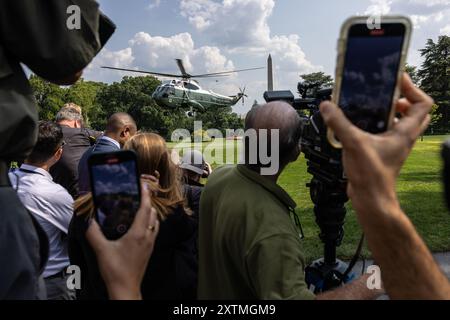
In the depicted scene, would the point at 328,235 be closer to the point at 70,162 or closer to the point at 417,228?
the point at 70,162

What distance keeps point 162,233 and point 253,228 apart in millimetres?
706

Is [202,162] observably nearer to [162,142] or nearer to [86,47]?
[162,142]

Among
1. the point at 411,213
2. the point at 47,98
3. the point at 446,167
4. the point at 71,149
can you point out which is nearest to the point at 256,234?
the point at 446,167

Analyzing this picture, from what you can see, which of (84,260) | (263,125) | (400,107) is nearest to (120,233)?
(400,107)

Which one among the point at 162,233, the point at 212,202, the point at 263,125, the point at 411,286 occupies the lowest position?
the point at 162,233

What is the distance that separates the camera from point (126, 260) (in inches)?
43.2

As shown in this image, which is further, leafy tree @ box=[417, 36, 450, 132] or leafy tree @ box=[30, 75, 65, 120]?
leafy tree @ box=[417, 36, 450, 132]

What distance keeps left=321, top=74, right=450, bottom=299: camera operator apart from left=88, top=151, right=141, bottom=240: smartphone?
63 cm

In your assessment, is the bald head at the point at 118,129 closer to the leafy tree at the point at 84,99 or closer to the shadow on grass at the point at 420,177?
the shadow on grass at the point at 420,177

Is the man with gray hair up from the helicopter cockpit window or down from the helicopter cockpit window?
down

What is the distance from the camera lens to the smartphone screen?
1.15 meters

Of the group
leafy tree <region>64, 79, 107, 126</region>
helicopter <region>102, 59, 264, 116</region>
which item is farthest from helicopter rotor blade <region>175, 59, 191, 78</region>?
leafy tree <region>64, 79, 107, 126</region>

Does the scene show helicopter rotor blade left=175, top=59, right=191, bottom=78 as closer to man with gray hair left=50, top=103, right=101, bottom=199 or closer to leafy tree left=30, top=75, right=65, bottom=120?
leafy tree left=30, top=75, right=65, bottom=120

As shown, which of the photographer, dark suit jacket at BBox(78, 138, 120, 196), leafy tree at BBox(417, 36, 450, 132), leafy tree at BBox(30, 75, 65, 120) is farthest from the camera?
leafy tree at BBox(417, 36, 450, 132)
